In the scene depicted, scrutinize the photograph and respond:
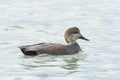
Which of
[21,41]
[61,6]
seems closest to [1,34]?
[21,41]

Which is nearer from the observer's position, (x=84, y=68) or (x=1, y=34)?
(x=84, y=68)

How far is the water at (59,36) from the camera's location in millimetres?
14102

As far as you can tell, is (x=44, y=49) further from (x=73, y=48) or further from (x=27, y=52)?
(x=73, y=48)

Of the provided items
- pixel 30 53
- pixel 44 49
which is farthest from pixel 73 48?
pixel 30 53

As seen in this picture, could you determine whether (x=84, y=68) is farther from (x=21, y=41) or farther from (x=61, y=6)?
(x=61, y=6)

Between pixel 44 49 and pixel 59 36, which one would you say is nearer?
pixel 44 49

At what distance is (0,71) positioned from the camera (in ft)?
46.2

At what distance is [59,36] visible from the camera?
18.0 m

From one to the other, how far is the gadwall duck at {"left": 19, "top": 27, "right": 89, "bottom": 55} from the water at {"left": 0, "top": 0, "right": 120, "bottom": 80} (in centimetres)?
18

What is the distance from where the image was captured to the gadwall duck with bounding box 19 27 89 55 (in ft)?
51.9

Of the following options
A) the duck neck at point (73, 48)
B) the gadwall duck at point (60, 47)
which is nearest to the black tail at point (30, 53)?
the gadwall duck at point (60, 47)

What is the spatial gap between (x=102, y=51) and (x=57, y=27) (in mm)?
2930

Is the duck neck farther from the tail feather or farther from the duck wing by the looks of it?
the tail feather

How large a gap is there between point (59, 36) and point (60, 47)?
1.57m
